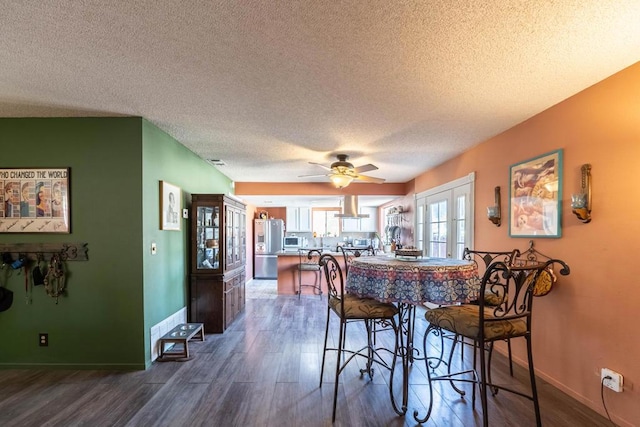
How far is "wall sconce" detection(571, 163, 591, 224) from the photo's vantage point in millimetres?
2154

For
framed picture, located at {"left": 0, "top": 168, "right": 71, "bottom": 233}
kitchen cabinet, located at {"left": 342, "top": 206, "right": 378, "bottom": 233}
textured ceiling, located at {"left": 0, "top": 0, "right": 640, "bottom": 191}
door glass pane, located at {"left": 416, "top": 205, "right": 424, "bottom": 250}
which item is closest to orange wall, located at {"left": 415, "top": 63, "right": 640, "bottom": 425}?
textured ceiling, located at {"left": 0, "top": 0, "right": 640, "bottom": 191}

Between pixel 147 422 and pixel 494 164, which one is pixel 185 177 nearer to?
pixel 147 422

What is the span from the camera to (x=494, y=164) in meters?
3.33

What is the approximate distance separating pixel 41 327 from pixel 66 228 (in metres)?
0.95

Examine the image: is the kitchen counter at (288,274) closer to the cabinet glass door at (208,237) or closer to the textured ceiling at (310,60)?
the cabinet glass door at (208,237)

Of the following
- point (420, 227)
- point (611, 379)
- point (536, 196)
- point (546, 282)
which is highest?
point (536, 196)

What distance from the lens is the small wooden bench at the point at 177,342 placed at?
3057 mm

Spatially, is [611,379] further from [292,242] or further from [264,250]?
[264,250]

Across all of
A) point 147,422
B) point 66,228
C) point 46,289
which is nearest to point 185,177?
point 66,228

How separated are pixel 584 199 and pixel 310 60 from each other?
2.15 meters

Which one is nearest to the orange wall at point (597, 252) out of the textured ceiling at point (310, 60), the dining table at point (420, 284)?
the textured ceiling at point (310, 60)

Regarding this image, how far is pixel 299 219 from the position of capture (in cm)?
913

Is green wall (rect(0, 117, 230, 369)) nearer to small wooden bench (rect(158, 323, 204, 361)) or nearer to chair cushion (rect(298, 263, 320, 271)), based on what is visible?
small wooden bench (rect(158, 323, 204, 361))

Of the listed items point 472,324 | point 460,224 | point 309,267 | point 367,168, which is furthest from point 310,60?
point 309,267
